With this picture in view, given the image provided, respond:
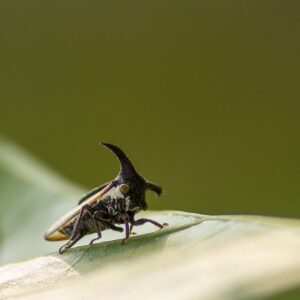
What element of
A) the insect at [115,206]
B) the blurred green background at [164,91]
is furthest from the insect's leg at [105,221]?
the blurred green background at [164,91]

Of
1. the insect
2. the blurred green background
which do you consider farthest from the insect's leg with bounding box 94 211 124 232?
the blurred green background

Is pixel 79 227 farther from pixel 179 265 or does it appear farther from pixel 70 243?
pixel 179 265

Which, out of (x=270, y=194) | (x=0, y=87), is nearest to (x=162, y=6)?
(x=0, y=87)

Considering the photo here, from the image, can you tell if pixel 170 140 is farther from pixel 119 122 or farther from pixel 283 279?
pixel 283 279

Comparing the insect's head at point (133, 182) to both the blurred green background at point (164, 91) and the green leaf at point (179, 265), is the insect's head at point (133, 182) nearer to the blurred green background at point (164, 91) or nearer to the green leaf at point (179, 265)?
the green leaf at point (179, 265)

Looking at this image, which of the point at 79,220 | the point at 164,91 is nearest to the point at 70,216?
the point at 79,220

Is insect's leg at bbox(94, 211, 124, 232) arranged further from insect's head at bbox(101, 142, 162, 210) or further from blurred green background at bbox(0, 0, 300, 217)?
blurred green background at bbox(0, 0, 300, 217)
